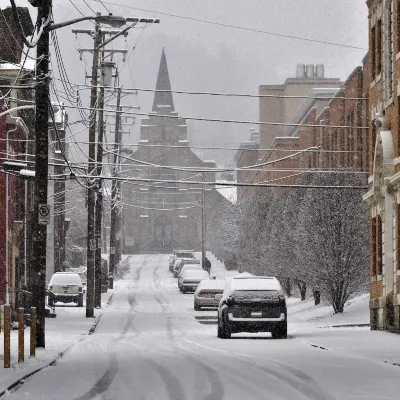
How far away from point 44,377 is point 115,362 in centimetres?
355

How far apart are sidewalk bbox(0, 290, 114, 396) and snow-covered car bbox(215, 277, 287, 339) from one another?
3.99m

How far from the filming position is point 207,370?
1873cm

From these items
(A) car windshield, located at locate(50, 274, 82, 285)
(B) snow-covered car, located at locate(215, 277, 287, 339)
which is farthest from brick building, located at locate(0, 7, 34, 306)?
(B) snow-covered car, located at locate(215, 277, 287, 339)

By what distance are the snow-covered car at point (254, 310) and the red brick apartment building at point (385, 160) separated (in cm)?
421

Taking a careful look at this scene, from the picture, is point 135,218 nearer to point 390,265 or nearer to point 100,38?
point 100,38

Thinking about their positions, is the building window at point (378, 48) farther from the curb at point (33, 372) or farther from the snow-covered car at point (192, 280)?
the snow-covered car at point (192, 280)

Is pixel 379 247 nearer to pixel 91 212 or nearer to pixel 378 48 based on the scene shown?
pixel 378 48

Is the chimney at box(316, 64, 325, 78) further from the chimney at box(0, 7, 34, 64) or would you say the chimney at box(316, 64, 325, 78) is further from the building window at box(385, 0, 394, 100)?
the building window at box(385, 0, 394, 100)

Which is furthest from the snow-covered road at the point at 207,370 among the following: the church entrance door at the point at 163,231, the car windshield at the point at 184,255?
the church entrance door at the point at 163,231

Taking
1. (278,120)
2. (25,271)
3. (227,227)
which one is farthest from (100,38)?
(278,120)

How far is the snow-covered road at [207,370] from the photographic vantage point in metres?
14.8

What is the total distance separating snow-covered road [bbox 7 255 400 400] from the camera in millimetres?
14844

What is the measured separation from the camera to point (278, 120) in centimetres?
12400

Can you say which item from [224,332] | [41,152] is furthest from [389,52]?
[41,152]
